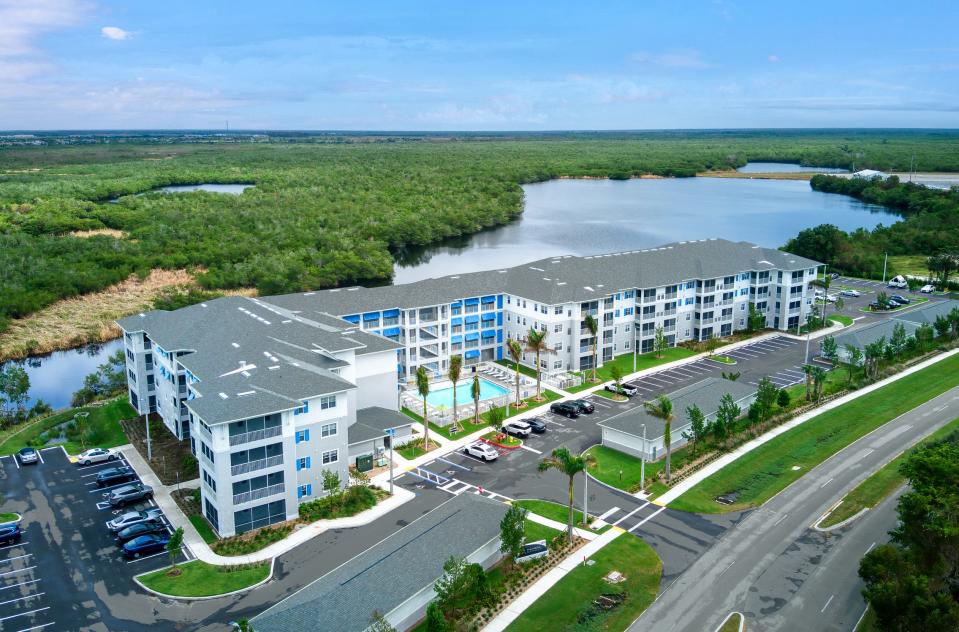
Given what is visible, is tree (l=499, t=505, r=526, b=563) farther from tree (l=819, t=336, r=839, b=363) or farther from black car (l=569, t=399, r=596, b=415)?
tree (l=819, t=336, r=839, b=363)

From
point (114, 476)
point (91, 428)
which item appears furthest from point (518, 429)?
point (91, 428)

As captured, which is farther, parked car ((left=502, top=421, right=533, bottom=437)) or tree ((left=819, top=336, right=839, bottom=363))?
tree ((left=819, top=336, right=839, bottom=363))

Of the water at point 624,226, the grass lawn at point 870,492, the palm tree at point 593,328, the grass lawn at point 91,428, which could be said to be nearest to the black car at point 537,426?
the palm tree at point 593,328

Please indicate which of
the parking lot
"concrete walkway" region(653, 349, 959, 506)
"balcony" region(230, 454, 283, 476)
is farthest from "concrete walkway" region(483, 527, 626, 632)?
the parking lot

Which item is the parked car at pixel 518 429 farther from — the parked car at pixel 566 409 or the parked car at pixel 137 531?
the parked car at pixel 137 531

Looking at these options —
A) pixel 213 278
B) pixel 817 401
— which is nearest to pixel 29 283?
pixel 213 278

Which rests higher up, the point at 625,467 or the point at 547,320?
the point at 547,320

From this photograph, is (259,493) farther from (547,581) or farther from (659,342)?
(659,342)

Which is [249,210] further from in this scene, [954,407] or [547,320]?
[954,407]
